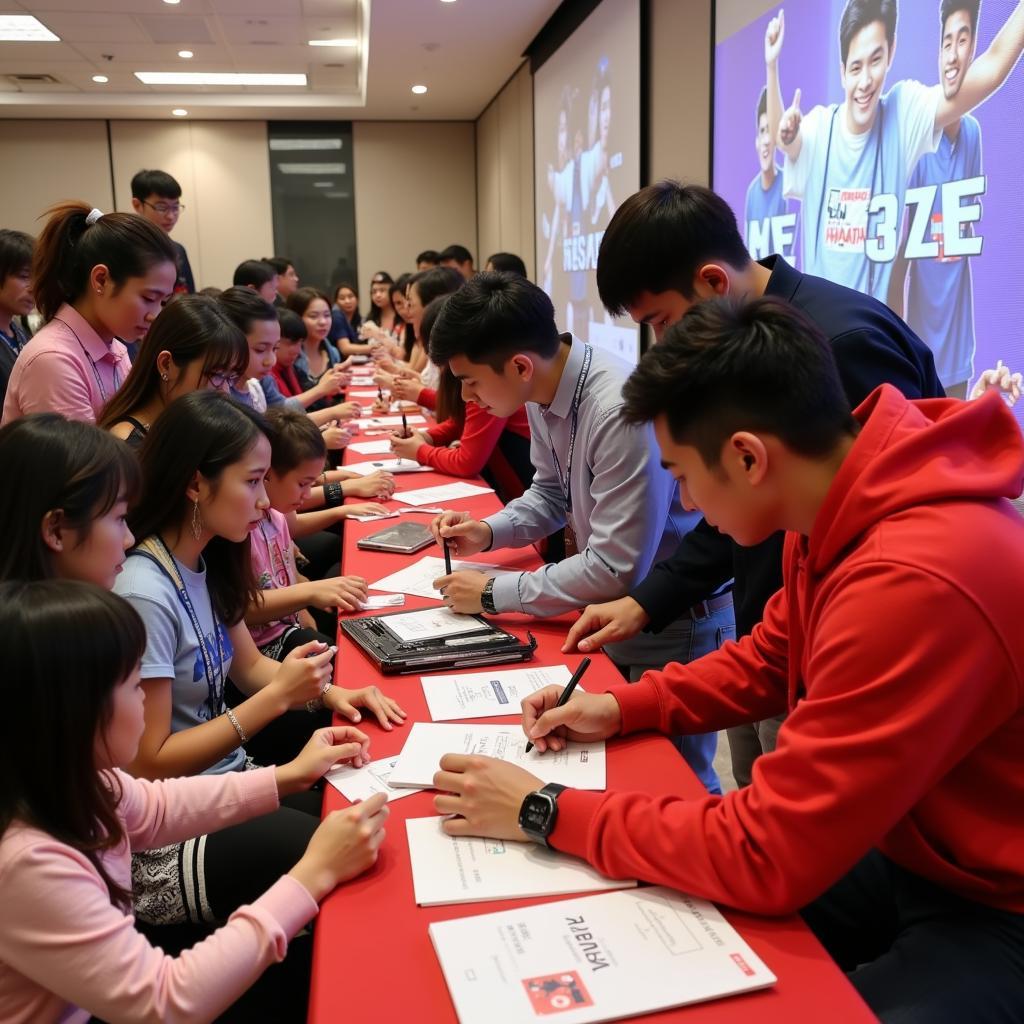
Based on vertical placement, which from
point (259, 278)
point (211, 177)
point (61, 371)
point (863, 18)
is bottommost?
point (61, 371)

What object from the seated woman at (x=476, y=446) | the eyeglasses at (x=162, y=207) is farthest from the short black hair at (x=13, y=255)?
the seated woman at (x=476, y=446)

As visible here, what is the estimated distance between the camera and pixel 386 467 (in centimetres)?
345

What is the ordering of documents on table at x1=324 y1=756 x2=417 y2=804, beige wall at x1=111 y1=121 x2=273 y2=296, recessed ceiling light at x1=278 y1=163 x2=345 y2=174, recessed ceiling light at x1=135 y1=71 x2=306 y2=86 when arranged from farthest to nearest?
recessed ceiling light at x1=278 y1=163 x2=345 y2=174 < beige wall at x1=111 y1=121 x2=273 y2=296 < recessed ceiling light at x1=135 y1=71 x2=306 y2=86 < documents on table at x1=324 y1=756 x2=417 y2=804

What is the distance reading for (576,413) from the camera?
6.48 feet

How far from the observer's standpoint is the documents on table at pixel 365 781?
1.16m

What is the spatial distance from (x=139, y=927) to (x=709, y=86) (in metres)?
3.85

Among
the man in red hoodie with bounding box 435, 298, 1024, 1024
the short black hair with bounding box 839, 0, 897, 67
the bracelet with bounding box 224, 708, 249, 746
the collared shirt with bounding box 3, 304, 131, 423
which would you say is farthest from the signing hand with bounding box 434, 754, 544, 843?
the short black hair with bounding box 839, 0, 897, 67

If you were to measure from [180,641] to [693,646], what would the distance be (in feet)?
3.54

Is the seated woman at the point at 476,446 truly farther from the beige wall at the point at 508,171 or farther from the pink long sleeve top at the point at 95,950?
the beige wall at the point at 508,171

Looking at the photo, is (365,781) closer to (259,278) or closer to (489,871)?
(489,871)

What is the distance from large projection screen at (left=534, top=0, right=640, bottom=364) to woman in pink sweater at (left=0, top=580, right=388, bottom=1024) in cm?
353

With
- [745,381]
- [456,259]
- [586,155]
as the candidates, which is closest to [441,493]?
[745,381]

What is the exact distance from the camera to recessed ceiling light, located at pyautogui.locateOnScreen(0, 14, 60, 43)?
6.70 meters

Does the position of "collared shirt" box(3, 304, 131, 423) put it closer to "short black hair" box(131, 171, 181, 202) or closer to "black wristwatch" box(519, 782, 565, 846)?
"black wristwatch" box(519, 782, 565, 846)
